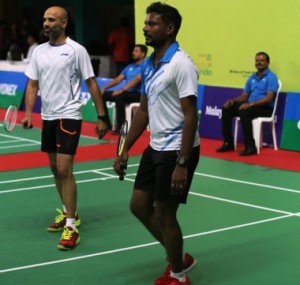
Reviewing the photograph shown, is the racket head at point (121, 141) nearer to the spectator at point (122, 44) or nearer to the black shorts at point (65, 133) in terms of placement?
the black shorts at point (65, 133)

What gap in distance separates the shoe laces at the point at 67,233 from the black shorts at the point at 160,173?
1.52m

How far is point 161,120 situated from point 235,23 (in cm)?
842

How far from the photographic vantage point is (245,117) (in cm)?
1173

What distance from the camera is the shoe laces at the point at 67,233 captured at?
261 inches

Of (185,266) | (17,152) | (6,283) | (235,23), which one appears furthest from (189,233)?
(235,23)

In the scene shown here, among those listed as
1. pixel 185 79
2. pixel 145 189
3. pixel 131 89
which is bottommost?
pixel 131 89

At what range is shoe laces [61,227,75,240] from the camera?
662 centimetres

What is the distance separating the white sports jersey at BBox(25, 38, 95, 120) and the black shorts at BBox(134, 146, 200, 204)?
170cm

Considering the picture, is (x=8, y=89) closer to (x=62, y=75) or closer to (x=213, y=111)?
(x=213, y=111)

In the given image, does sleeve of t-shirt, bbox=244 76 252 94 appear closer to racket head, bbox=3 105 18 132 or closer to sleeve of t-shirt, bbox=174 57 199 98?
racket head, bbox=3 105 18 132

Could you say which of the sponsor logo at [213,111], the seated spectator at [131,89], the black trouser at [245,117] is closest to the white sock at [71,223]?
the black trouser at [245,117]

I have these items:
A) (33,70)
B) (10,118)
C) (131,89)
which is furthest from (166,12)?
(131,89)

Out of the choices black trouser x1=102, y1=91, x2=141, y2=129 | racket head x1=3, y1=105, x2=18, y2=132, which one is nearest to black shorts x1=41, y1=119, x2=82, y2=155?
racket head x1=3, y1=105, x2=18, y2=132

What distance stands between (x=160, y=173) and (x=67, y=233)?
6.00 feet
